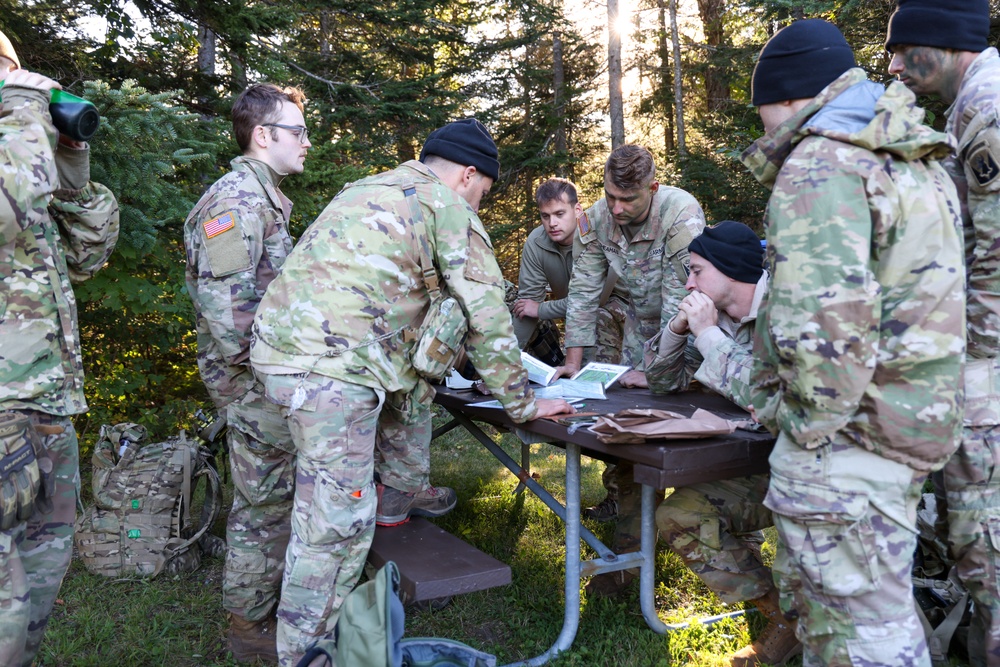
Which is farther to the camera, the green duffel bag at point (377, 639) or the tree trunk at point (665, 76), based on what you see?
the tree trunk at point (665, 76)

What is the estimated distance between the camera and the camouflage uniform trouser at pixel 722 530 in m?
2.81

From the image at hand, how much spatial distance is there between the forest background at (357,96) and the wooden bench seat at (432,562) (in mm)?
2684

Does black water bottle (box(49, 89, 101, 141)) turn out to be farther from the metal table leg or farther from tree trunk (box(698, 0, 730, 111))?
tree trunk (box(698, 0, 730, 111))

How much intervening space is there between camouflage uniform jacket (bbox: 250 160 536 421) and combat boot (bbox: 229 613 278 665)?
1.24 meters

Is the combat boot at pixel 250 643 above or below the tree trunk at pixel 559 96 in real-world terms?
below

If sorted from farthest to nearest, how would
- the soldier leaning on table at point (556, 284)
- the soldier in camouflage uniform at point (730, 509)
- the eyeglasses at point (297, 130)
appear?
the soldier leaning on table at point (556, 284)
the eyeglasses at point (297, 130)
the soldier in camouflage uniform at point (730, 509)

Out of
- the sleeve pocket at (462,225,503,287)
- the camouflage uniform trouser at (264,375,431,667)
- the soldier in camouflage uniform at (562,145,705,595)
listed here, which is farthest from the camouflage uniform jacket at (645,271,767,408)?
the camouflage uniform trouser at (264,375,431,667)

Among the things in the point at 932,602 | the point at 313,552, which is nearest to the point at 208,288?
the point at 313,552

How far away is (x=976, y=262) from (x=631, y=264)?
211 cm

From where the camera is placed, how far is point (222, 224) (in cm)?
305

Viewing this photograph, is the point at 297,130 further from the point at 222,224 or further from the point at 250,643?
the point at 250,643

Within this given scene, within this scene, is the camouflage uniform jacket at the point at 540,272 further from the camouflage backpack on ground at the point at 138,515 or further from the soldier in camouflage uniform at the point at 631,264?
the camouflage backpack on ground at the point at 138,515

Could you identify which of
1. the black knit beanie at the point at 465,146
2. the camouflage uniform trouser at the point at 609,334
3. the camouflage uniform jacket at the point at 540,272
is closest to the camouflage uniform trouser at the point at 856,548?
the black knit beanie at the point at 465,146

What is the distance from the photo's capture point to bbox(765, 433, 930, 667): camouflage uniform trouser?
76.5 inches
